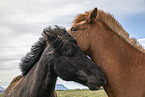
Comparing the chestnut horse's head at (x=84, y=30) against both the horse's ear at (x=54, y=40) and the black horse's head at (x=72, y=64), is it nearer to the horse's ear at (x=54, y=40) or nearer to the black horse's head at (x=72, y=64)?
the black horse's head at (x=72, y=64)

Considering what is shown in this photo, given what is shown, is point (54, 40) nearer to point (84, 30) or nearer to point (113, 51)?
point (84, 30)

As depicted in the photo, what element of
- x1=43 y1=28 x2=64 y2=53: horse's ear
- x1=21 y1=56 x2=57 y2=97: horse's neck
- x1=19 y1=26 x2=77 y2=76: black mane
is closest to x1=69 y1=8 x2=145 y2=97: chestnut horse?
x1=19 y1=26 x2=77 y2=76: black mane

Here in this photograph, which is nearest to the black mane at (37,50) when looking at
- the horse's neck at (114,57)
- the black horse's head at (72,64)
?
the black horse's head at (72,64)

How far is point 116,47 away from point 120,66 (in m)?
0.41

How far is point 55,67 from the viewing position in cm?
308

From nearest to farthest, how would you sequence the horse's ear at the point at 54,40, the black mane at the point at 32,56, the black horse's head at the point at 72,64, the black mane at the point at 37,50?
the black horse's head at the point at 72,64 < the horse's ear at the point at 54,40 < the black mane at the point at 37,50 < the black mane at the point at 32,56

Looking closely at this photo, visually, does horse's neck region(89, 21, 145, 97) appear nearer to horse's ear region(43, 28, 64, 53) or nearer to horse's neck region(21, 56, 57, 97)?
horse's ear region(43, 28, 64, 53)

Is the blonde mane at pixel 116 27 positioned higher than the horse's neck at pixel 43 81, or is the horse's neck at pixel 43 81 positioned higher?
the blonde mane at pixel 116 27

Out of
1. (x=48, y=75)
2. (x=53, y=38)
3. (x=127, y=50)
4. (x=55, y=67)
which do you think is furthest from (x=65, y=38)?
(x=127, y=50)

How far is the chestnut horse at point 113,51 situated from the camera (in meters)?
3.03

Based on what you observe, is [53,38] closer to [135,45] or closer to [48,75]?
[48,75]

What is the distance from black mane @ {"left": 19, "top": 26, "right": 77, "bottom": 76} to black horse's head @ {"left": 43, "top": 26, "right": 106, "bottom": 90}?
11 cm

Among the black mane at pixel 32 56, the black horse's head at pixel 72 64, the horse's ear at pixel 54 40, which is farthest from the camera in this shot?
the black mane at pixel 32 56

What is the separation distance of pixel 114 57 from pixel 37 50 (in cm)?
174
